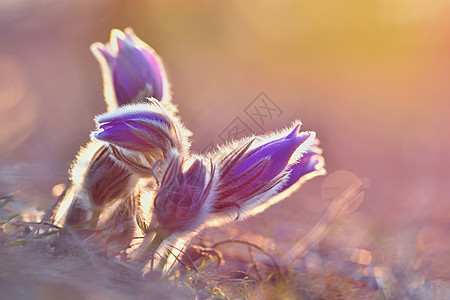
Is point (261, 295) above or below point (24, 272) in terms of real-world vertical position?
below

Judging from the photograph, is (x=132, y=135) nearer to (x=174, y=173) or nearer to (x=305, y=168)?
(x=174, y=173)

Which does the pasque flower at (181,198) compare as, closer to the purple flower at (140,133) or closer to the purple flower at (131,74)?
the purple flower at (140,133)

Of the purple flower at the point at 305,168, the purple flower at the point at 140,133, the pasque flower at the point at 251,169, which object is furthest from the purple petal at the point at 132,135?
the purple flower at the point at 305,168

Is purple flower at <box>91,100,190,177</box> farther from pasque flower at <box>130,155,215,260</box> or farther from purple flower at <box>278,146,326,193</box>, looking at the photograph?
purple flower at <box>278,146,326,193</box>

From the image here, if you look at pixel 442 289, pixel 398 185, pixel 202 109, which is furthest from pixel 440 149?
pixel 442 289

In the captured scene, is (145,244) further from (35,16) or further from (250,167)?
(35,16)

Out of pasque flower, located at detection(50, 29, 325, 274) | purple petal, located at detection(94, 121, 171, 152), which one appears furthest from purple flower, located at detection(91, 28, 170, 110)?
purple petal, located at detection(94, 121, 171, 152)
